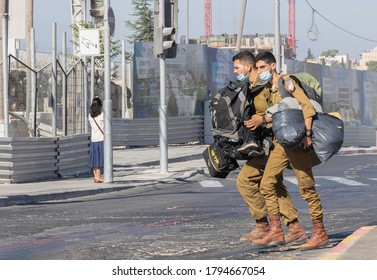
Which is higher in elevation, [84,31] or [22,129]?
[84,31]

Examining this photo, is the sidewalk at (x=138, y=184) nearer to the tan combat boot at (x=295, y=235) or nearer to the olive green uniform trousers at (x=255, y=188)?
the tan combat boot at (x=295, y=235)

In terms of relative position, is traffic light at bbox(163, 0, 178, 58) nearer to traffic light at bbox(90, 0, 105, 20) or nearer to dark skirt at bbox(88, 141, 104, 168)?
traffic light at bbox(90, 0, 105, 20)

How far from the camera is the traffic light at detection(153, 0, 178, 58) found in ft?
86.6

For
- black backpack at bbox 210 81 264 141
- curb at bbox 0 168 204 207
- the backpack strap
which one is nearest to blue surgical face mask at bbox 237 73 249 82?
black backpack at bbox 210 81 264 141

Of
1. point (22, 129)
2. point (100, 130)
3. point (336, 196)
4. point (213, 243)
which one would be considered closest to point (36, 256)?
point (213, 243)

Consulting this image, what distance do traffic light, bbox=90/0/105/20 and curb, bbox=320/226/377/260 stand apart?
1561 cm

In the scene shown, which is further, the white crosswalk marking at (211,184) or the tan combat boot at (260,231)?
the white crosswalk marking at (211,184)

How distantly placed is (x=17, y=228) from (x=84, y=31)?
1069cm

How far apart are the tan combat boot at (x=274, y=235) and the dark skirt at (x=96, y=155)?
12104 mm

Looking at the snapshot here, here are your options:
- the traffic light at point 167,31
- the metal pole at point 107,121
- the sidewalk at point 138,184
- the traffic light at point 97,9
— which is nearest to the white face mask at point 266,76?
the sidewalk at point 138,184

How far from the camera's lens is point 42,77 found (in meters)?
37.7

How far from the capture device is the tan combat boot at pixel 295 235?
11.9 m

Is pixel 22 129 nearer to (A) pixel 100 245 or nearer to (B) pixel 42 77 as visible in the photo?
(B) pixel 42 77
